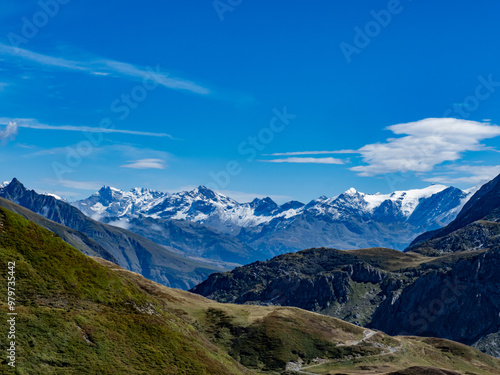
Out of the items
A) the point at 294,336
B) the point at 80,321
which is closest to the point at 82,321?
the point at 80,321

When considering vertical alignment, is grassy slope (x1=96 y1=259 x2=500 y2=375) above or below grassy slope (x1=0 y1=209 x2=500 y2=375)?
below

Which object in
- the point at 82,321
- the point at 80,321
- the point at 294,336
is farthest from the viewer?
the point at 294,336

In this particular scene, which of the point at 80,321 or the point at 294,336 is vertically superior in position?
the point at 80,321

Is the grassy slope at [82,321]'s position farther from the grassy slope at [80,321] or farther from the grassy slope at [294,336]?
the grassy slope at [294,336]

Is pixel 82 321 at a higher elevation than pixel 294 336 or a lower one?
higher

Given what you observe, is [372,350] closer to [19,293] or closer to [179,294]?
[179,294]

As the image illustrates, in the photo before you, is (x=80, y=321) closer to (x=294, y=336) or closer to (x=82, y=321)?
(x=82, y=321)

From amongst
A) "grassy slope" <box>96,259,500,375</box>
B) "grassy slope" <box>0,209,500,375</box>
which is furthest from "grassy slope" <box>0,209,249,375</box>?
"grassy slope" <box>96,259,500,375</box>

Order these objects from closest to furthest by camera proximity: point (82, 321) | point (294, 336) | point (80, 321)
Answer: point (80, 321)
point (82, 321)
point (294, 336)

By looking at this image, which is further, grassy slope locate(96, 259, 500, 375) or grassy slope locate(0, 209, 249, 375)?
grassy slope locate(96, 259, 500, 375)

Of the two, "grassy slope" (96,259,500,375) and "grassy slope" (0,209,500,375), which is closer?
"grassy slope" (0,209,500,375)

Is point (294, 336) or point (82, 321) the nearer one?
point (82, 321)

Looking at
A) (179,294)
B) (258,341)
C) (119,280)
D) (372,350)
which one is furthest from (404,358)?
(119,280)

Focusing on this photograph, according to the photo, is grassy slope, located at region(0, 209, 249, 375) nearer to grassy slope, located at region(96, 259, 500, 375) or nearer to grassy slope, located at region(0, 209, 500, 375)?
grassy slope, located at region(0, 209, 500, 375)
